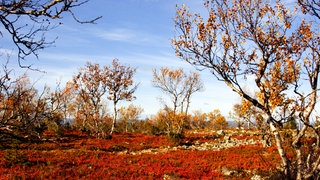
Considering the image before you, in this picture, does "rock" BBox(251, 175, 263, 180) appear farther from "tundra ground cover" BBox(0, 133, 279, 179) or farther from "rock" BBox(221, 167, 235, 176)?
"rock" BBox(221, 167, 235, 176)

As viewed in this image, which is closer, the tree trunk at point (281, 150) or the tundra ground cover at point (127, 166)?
the tree trunk at point (281, 150)

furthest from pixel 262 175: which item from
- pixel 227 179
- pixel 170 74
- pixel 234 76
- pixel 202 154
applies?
pixel 170 74

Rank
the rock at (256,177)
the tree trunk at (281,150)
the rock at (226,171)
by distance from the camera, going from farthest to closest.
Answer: the rock at (226,171), the rock at (256,177), the tree trunk at (281,150)

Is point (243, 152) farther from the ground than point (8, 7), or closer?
closer

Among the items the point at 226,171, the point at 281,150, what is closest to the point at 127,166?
the point at 226,171

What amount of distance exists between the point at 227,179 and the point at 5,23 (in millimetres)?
14990

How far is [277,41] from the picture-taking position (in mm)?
9641

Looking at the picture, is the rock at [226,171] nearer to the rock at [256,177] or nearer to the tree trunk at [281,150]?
the rock at [256,177]

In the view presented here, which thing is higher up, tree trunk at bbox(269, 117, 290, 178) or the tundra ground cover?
tree trunk at bbox(269, 117, 290, 178)

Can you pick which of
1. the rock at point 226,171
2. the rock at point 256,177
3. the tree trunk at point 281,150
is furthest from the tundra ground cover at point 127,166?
the tree trunk at point 281,150

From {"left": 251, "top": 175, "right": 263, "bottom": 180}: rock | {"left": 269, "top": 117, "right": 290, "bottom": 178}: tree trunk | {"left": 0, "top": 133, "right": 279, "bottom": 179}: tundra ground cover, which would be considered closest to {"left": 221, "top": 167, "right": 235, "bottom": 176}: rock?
{"left": 0, "top": 133, "right": 279, "bottom": 179}: tundra ground cover

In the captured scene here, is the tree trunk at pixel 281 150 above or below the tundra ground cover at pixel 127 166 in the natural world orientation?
above

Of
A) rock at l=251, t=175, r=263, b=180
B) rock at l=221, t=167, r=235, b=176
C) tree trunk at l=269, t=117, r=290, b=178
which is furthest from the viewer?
rock at l=221, t=167, r=235, b=176

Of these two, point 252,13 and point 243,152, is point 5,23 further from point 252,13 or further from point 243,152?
point 243,152
